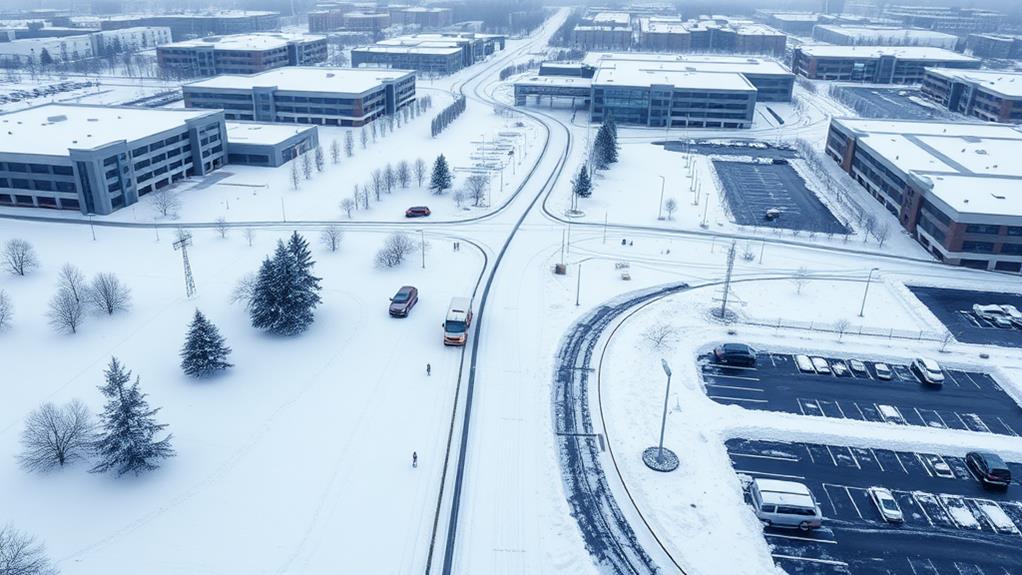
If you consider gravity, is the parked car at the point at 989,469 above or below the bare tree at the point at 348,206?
below

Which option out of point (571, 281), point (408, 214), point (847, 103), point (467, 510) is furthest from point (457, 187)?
point (847, 103)

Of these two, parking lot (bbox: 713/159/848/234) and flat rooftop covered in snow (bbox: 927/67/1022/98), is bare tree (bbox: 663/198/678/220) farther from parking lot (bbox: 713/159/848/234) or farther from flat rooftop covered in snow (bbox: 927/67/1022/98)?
flat rooftop covered in snow (bbox: 927/67/1022/98)

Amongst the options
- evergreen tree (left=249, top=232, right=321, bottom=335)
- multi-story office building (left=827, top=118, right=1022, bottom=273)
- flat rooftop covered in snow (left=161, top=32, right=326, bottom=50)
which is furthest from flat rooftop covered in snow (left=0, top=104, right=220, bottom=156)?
multi-story office building (left=827, top=118, right=1022, bottom=273)

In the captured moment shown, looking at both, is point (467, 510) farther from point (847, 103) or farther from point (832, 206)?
point (847, 103)

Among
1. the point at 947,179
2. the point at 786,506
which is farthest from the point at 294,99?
the point at 786,506

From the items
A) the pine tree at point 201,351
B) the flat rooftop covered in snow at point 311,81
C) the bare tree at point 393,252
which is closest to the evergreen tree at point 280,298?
the pine tree at point 201,351

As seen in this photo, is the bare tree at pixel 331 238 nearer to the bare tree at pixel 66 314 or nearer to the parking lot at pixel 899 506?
the bare tree at pixel 66 314
